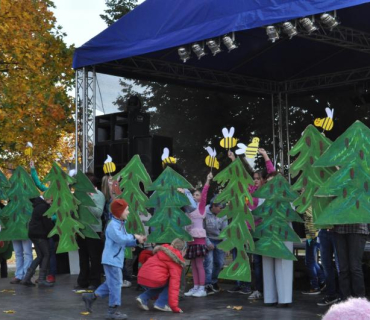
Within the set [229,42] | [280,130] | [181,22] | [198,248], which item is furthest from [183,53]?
[280,130]

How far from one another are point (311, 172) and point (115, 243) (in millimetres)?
2424

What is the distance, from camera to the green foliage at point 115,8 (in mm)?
24359

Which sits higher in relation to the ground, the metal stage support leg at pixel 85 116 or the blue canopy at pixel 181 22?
the blue canopy at pixel 181 22

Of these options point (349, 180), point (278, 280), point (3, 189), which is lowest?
point (278, 280)

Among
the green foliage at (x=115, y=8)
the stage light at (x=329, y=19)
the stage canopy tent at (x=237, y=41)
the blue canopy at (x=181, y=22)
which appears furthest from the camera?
the green foliage at (x=115, y=8)

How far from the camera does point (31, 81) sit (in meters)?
16.2

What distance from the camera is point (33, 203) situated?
33.2 feet

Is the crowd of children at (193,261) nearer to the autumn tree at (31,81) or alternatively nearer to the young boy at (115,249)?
the young boy at (115,249)

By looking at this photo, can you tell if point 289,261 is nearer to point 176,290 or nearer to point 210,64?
point 176,290

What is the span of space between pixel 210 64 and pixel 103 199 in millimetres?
5911

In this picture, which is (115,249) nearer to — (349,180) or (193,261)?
(193,261)

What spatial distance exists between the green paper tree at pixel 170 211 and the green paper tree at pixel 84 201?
1.16 meters

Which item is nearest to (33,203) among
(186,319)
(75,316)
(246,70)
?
(75,316)

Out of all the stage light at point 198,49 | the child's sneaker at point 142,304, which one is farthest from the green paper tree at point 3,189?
the stage light at point 198,49
